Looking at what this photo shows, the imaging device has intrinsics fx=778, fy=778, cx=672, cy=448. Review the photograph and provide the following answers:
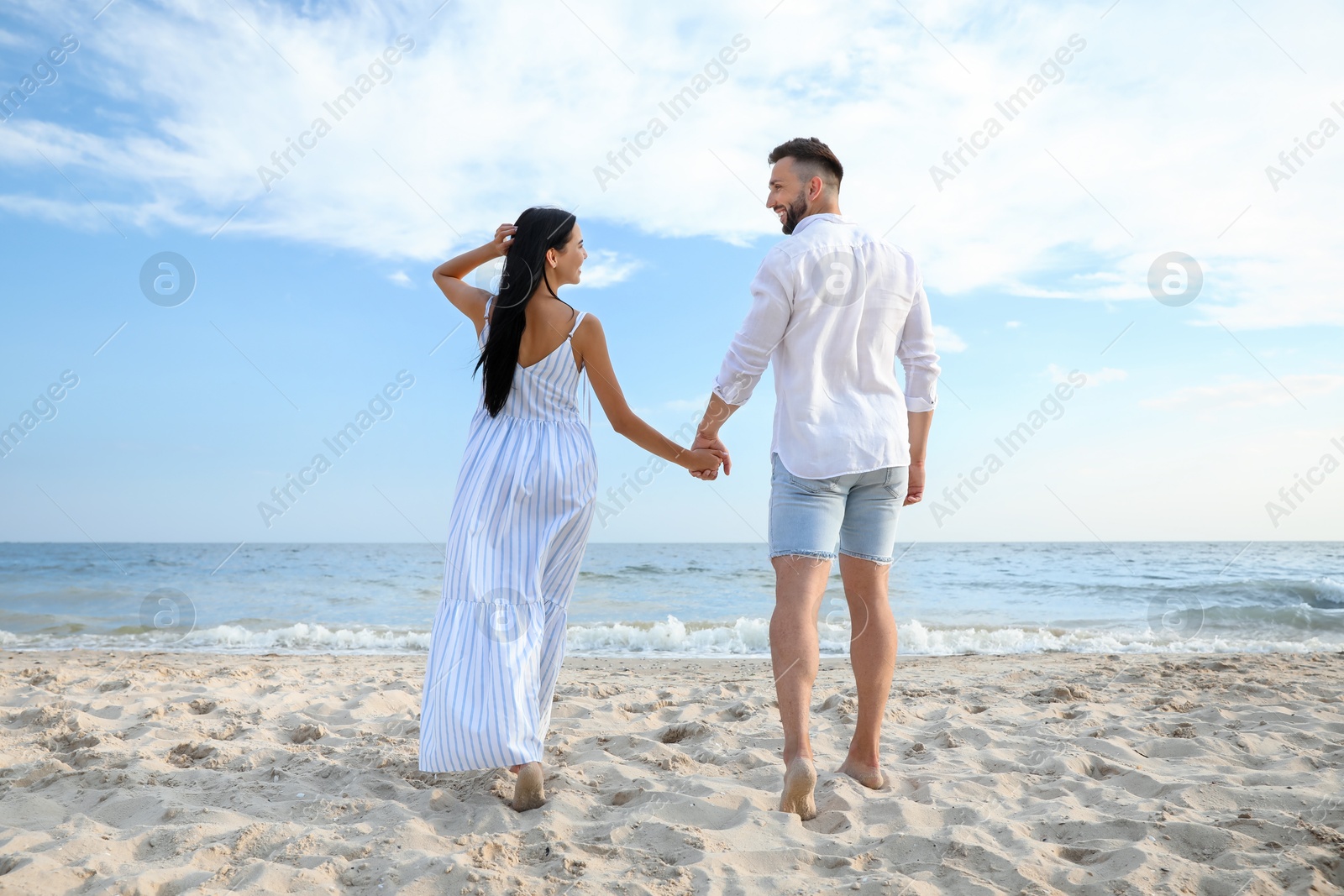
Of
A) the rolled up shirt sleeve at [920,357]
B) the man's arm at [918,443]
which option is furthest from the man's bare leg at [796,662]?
the rolled up shirt sleeve at [920,357]

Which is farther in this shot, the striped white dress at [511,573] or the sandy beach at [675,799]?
the striped white dress at [511,573]

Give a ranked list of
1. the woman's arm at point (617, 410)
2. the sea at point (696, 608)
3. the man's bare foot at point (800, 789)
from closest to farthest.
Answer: the man's bare foot at point (800, 789)
the woman's arm at point (617, 410)
the sea at point (696, 608)

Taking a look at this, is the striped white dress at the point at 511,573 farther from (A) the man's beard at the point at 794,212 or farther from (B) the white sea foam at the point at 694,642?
(B) the white sea foam at the point at 694,642

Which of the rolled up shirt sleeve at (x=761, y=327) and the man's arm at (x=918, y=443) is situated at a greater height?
the rolled up shirt sleeve at (x=761, y=327)

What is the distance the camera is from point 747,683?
504 cm

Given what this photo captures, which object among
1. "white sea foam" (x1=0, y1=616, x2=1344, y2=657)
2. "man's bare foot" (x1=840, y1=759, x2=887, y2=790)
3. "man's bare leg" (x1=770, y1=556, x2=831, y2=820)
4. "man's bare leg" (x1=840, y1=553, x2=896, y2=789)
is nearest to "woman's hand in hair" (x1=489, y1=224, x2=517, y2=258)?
"man's bare leg" (x1=770, y1=556, x2=831, y2=820)

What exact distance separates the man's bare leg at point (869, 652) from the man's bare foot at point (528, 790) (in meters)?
1.06

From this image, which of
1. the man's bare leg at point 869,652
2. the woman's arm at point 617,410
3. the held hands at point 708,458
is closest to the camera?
the man's bare leg at point 869,652

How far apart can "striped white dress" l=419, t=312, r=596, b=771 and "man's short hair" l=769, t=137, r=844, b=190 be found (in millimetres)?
944

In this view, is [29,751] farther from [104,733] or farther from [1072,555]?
[1072,555]

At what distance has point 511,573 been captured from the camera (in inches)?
101

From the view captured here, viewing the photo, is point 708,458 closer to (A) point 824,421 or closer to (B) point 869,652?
(A) point 824,421

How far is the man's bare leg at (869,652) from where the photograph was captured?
103 inches

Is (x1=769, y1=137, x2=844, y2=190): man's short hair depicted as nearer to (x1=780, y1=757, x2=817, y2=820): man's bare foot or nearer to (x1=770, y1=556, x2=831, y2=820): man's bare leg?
(x1=770, y1=556, x2=831, y2=820): man's bare leg
